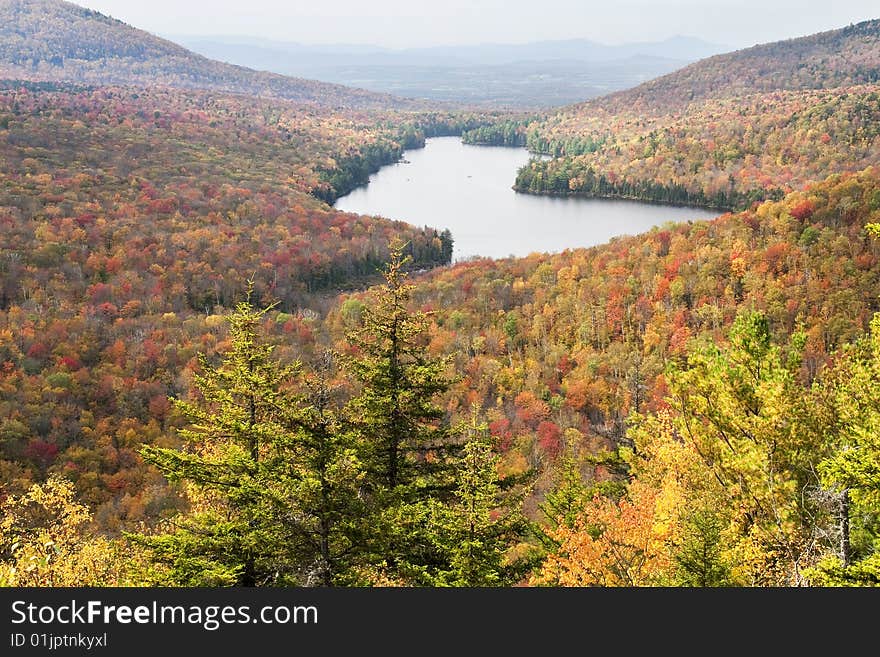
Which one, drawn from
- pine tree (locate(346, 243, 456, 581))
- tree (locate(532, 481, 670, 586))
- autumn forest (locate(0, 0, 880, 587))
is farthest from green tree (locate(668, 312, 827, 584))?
pine tree (locate(346, 243, 456, 581))

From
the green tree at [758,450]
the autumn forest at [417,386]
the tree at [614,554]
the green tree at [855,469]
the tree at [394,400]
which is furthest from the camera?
the tree at [394,400]

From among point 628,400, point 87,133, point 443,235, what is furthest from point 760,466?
point 87,133

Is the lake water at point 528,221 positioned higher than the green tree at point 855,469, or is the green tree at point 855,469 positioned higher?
the green tree at point 855,469

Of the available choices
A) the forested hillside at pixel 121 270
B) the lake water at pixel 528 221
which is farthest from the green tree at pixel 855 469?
the lake water at pixel 528 221

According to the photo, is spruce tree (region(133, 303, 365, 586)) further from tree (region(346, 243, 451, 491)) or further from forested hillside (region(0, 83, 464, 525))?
forested hillside (region(0, 83, 464, 525))

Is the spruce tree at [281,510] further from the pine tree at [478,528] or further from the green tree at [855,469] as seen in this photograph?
the green tree at [855,469]

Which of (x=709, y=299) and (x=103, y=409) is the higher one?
(x=709, y=299)

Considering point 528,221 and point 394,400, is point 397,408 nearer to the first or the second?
point 394,400

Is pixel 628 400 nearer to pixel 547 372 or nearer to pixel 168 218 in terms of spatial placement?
pixel 547 372
